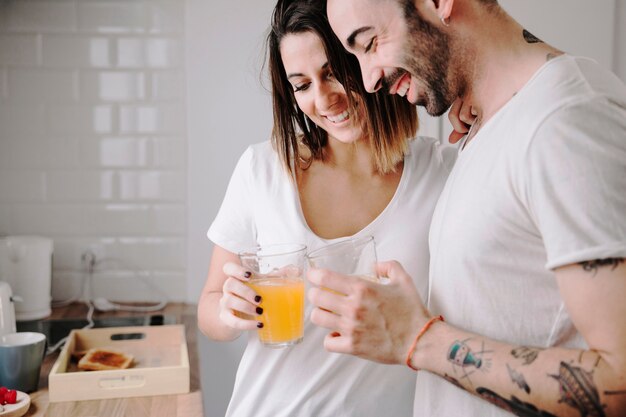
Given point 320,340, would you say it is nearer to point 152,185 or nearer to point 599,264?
point 599,264

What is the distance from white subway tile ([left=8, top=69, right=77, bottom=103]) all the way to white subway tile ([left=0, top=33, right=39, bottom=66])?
1.3 inches

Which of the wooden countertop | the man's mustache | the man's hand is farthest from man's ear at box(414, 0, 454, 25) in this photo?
the wooden countertop

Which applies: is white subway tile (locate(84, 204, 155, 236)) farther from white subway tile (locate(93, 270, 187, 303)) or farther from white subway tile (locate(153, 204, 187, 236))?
white subway tile (locate(93, 270, 187, 303))

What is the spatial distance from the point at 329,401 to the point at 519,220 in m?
0.63

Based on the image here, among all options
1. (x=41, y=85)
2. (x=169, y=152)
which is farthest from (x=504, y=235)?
(x=41, y=85)

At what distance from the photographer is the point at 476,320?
984 mm

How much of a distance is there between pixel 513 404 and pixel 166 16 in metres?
2.02

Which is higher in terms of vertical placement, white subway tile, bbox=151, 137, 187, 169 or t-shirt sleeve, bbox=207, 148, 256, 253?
white subway tile, bbox=151, 137, 187, 169

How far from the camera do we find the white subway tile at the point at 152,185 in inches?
100

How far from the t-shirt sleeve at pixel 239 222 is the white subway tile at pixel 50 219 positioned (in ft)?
3.95

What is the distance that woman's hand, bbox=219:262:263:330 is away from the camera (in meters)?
1.16

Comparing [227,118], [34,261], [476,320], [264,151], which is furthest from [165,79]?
[476,320]

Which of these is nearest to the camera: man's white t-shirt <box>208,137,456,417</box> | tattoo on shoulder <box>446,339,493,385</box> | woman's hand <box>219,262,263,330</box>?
tattoo on shoulder <box>446,339,493,385</box>

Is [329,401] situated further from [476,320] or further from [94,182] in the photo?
[94,182]
